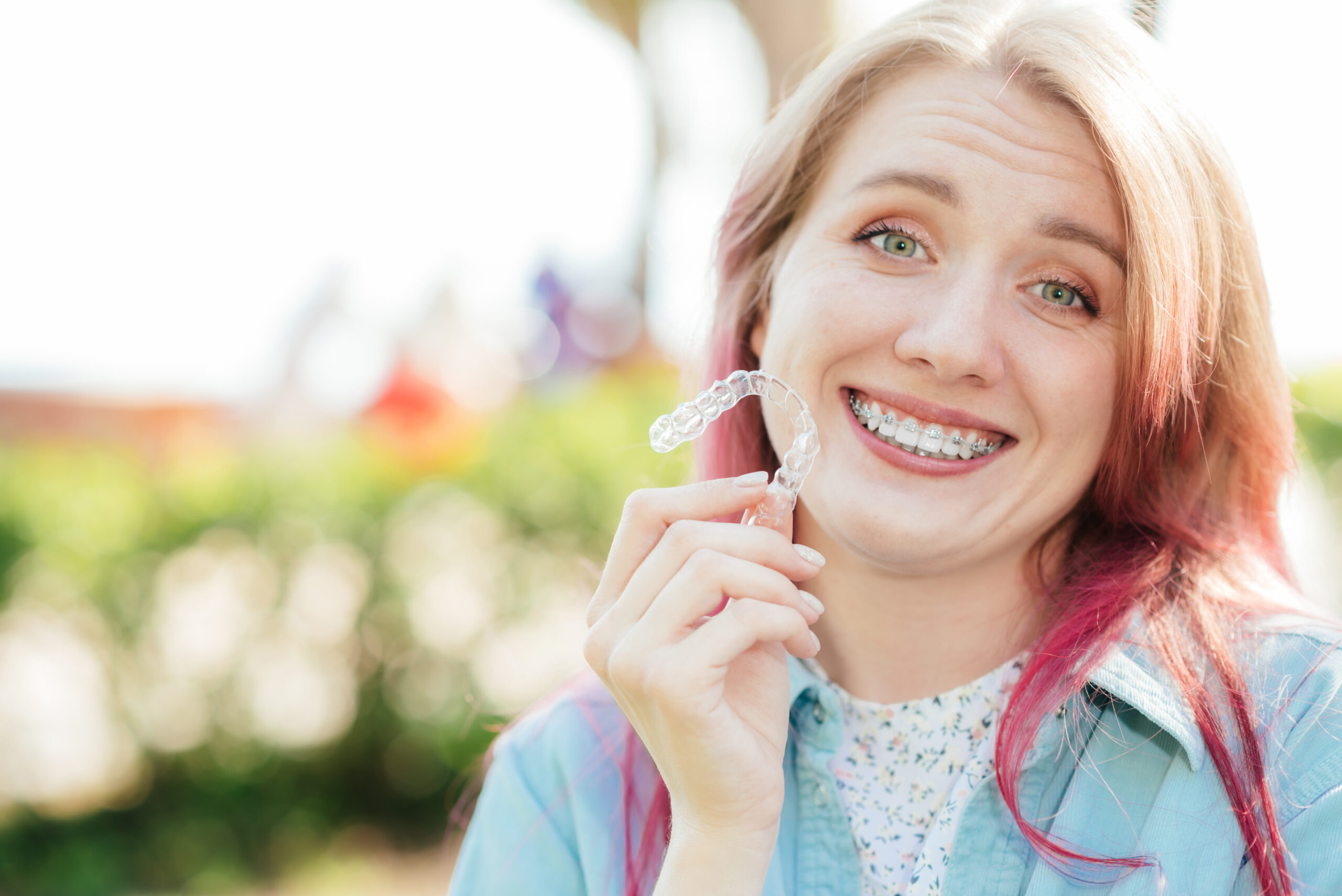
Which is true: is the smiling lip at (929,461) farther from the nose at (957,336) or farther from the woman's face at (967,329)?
the nose at (957,336)

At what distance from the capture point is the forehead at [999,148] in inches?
70.1

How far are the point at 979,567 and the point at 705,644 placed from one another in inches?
27.4

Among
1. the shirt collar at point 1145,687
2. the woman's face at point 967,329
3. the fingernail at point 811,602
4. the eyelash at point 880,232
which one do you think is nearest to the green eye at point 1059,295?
the woman's face at point 967,329

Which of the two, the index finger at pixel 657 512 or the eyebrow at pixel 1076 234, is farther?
the eyebrow at pixel 1076 234

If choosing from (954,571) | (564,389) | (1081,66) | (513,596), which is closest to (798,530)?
(954,571)

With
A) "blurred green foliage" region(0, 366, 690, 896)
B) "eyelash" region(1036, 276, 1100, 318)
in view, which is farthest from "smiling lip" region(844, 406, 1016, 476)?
"blurred green foliage" region(0, 366, 690, 896)

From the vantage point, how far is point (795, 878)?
1882 millimetres

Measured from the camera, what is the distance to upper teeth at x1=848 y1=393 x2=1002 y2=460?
1.81 m

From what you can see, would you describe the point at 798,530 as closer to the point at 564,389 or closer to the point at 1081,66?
the point at 1081,66

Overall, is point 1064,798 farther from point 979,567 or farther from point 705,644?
point 705,644

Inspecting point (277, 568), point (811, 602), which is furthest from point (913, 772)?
point (277, 568)

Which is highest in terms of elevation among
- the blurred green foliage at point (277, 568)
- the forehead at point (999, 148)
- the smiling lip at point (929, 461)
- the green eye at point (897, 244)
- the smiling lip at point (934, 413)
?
the forehead at point (999, 148)

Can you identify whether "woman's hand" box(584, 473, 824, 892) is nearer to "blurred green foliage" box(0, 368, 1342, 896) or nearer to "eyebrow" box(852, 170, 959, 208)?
"eyebrow" box(852, 170, 959, 208)

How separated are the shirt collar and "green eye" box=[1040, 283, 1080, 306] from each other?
0.56 meters
